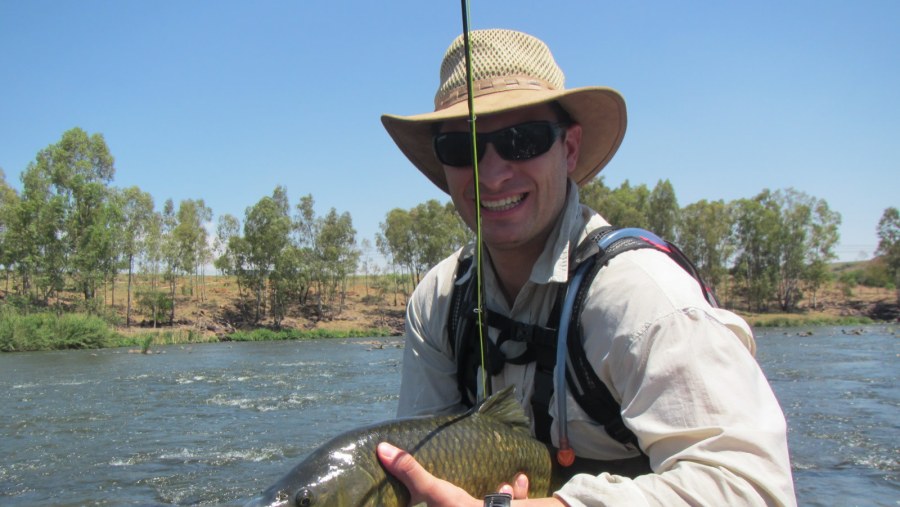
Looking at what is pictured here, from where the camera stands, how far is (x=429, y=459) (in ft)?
7.07

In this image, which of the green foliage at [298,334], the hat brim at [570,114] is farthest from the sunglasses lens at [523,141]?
the green foliage at [298,334]

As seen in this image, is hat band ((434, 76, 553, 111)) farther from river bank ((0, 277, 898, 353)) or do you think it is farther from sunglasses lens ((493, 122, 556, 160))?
river bank ((0, 277, 898, 353))

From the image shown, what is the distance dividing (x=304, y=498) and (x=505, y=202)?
137 centimetres

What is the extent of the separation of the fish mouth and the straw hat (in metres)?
0.36

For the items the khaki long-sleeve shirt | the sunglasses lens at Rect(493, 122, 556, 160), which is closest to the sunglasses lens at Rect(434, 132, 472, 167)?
the sunglasses lens at Rect(493, 122, 556, 160)

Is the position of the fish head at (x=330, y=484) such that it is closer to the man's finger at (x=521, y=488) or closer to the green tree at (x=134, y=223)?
the man's finger at (x=521, y=488)

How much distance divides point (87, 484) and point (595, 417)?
1021 centimetres

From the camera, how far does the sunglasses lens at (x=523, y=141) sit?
2.64 metres

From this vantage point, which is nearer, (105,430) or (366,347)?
(105,430)

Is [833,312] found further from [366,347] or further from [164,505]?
[164,505]

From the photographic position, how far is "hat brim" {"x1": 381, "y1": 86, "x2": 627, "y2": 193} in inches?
104

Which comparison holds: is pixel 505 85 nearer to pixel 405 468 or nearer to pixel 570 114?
pixel 570 114

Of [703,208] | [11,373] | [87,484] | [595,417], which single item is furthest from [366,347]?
[703,208]

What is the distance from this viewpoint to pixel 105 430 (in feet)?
45.6
